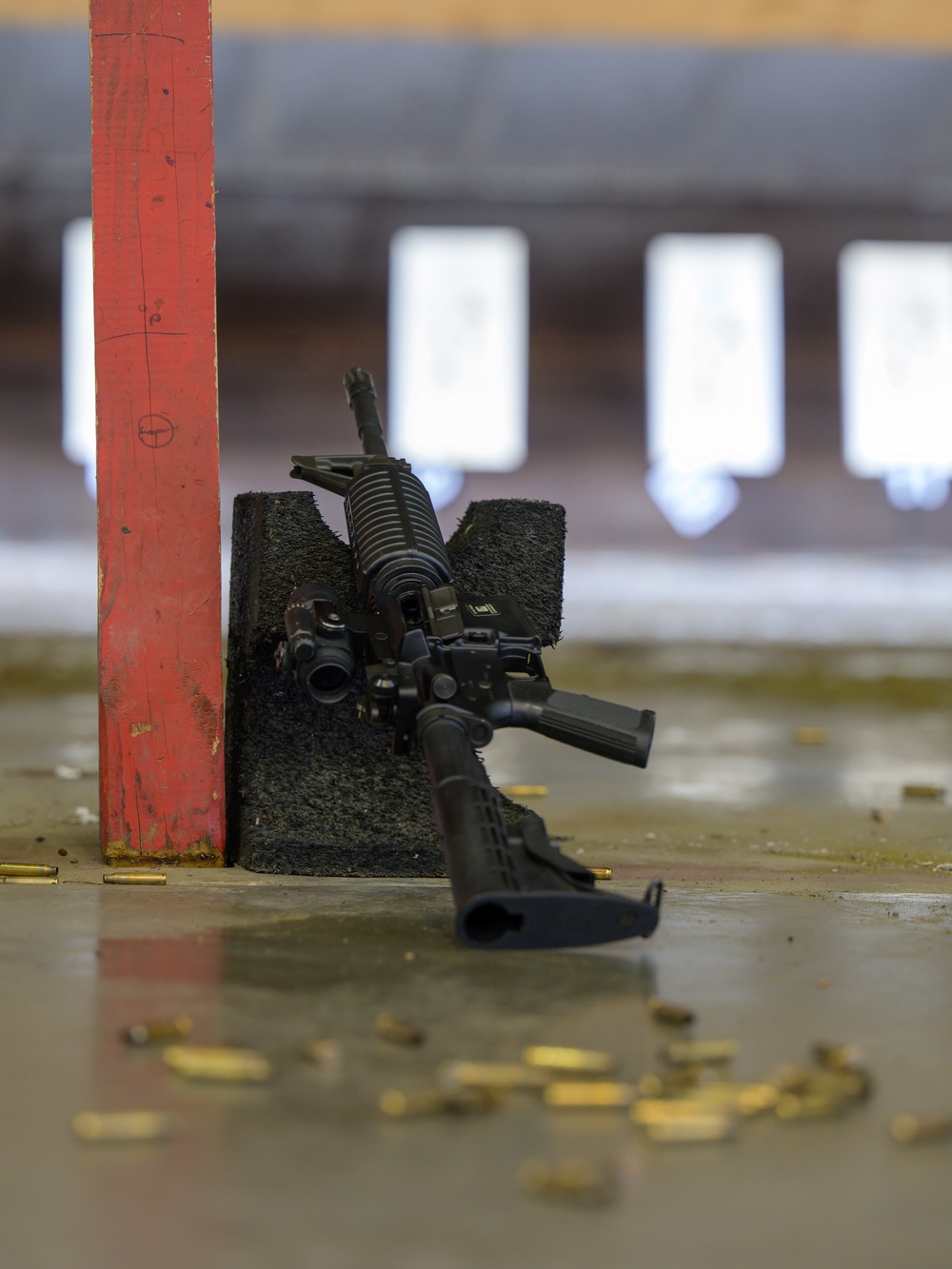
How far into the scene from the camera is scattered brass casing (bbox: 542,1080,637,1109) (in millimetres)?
1220

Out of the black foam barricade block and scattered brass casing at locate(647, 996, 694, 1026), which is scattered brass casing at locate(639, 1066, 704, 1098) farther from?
the black foam barricade block

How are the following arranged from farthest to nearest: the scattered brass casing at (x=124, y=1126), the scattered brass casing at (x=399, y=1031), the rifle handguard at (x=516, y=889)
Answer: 1. the rifle handguard at (x=516, y=889)
2. the scattered brass casing at (x=399, y=1031)
3. the scattered brass casing at (x=124, y=1126)

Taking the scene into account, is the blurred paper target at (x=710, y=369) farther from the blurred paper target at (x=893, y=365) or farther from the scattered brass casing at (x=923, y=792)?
the scattered brass casing at (x=923, y=792)

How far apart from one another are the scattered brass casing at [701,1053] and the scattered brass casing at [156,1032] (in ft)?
1.55

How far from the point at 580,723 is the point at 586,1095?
77 centimetres

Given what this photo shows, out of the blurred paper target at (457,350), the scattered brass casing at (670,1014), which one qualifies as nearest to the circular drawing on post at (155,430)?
the scattered brass casing at (670,1014)

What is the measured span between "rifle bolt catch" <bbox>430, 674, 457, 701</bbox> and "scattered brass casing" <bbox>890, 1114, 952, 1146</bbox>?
87 centimetres

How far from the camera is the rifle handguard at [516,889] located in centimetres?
161

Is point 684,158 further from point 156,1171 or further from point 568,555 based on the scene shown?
point 156,1171

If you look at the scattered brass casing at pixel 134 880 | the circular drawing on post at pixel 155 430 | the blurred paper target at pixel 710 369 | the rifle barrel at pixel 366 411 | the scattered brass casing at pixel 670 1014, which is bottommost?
the scattered brass casing at pixel 670 1014

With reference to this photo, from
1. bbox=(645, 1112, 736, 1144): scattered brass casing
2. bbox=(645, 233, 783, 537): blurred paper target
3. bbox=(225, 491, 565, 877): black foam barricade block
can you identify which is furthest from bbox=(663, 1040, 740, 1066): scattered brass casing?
bbox=(645, 233, 783, 537): blurred paper target

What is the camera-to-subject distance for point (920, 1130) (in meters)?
1.17

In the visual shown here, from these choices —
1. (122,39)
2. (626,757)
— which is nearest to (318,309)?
(122,39)

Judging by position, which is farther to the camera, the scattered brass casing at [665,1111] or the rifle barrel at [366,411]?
the rifle barrel at [366,411]
